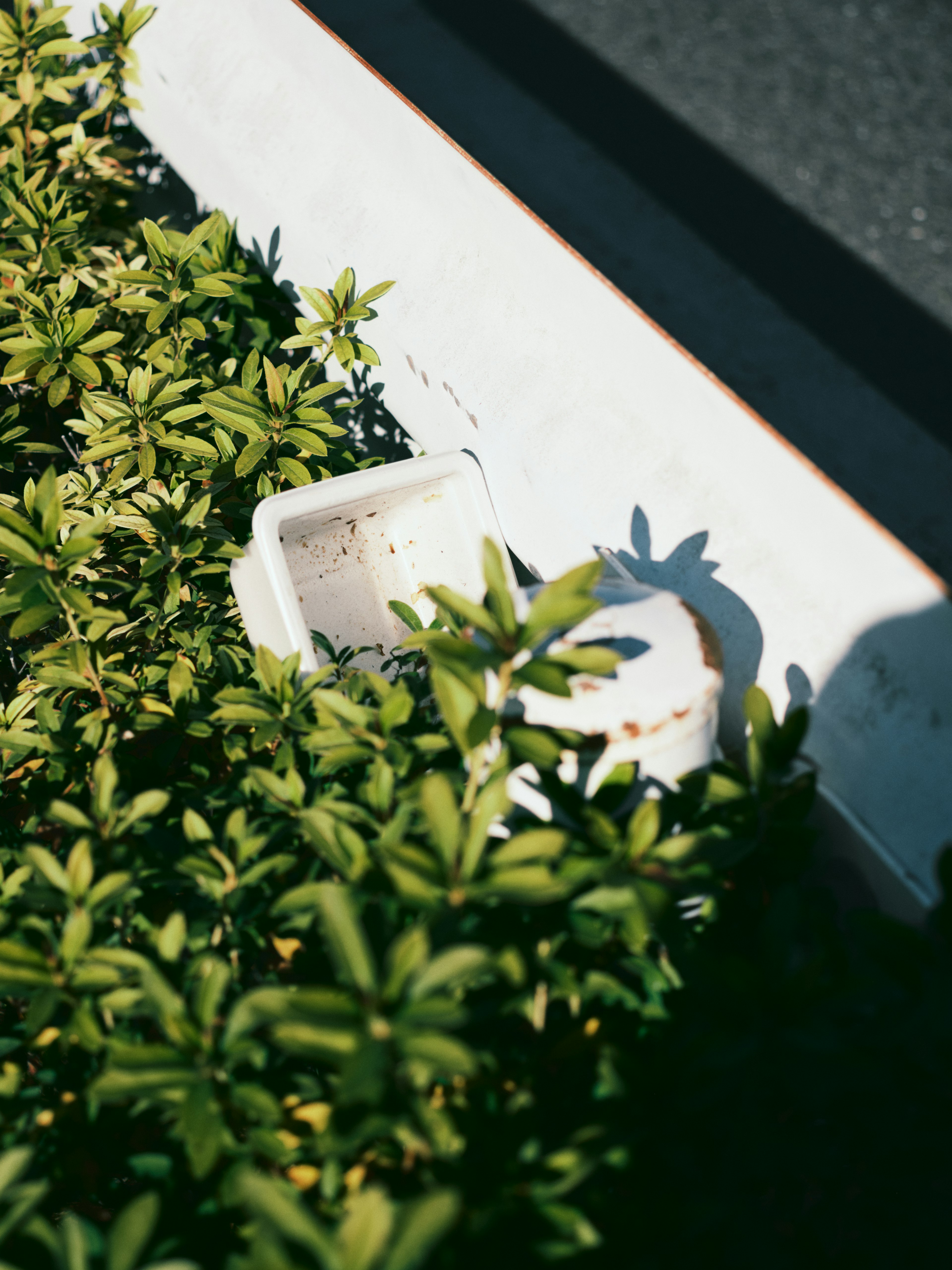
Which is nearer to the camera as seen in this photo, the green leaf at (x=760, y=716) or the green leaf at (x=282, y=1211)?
the green leaf at (x=282, y=1211)

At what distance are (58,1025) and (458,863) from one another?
678 mm

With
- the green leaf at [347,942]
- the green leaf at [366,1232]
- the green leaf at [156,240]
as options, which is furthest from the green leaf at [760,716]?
the green leaf at [156,240]

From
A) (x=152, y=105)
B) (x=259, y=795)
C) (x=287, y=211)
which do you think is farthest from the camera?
(x=152, y=105)

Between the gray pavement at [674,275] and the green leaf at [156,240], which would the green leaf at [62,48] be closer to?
the green leaf at [156,240]

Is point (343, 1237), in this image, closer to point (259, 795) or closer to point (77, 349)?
point (259, 795)

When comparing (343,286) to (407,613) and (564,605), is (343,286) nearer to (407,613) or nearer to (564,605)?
(407,613)

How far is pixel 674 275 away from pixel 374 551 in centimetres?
212

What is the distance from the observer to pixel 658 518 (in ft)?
4.93

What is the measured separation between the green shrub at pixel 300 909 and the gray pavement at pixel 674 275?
182cm

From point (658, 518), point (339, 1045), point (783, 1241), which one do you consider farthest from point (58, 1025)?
point (658, 518)

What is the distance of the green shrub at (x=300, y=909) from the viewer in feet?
2.77

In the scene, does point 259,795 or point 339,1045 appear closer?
point 339,1045

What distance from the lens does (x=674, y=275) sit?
A: 10.9 ft

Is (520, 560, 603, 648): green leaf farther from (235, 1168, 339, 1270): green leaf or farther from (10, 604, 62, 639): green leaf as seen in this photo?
(10, 604, 62, 639): green leaf
